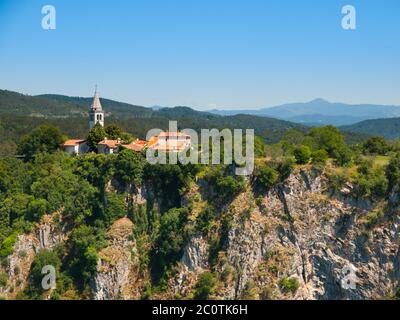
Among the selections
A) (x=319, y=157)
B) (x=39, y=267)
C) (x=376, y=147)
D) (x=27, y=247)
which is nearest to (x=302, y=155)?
(x=319, y=157)

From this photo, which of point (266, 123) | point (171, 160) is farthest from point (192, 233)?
point (266, 123)

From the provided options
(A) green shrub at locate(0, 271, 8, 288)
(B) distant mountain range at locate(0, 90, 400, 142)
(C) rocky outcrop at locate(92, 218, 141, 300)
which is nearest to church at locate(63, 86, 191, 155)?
(C) rocky outcrop at locate(92, 218, 141, 300)

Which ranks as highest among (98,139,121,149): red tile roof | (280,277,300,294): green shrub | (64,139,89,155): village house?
(98,139,121,149): red tile roof

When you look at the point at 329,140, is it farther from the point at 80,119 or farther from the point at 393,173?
the point at 80,119

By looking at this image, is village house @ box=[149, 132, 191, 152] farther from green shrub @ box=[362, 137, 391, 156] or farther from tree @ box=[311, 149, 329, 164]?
green shrub @ box=[362, 137, 391, 156]

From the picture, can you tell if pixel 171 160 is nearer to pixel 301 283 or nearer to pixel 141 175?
pixel 141 175
